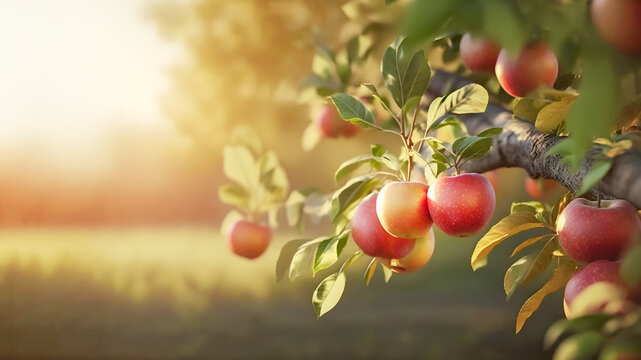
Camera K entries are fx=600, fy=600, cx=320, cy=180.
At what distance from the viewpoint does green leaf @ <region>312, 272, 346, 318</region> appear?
1.97 ft

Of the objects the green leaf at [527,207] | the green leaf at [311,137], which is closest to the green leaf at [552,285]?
the green leaf at [527,207]

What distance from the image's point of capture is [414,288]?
7.08 ft

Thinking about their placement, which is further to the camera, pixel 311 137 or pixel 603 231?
pixel 311 137

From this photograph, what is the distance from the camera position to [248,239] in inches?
36.1

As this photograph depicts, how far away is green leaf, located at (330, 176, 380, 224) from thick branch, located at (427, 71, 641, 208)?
12 cm

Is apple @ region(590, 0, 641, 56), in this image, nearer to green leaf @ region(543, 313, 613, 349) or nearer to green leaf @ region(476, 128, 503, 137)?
green leaf @ region(543, 313, 613, 349)

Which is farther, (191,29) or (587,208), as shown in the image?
(191,29)

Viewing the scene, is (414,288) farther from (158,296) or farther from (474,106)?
(474,106)

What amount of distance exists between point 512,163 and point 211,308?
163cm

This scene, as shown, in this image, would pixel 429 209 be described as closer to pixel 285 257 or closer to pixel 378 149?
pixel 378 149

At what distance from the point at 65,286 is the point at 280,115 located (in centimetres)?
110

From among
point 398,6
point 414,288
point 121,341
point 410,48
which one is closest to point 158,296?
point 121,341

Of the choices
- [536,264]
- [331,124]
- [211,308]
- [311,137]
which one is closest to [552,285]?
[536,264]

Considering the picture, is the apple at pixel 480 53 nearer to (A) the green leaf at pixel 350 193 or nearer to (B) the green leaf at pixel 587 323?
(A) the green leaf at pixel 350 193
